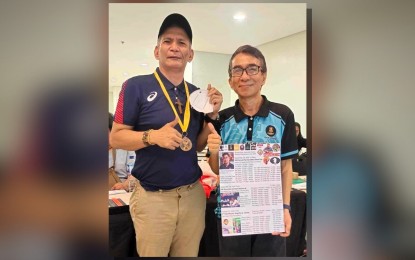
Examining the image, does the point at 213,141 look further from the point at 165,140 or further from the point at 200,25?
the point at 200,25

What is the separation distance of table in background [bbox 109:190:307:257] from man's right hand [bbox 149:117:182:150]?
243 mm

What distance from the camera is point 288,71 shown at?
1.21m

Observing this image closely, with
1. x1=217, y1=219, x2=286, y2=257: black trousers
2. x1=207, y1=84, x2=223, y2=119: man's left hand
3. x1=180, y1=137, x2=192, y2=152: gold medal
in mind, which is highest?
x1=207, y1=84, x2=223, y2=119: man's left hand

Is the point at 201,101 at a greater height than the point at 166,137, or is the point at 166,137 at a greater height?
the point at 201,101

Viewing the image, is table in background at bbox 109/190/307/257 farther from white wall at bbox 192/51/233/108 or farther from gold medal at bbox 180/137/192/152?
white wall at bbox 192/51/233/108

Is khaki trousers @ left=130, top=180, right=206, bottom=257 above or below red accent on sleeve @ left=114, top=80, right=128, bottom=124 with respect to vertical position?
below

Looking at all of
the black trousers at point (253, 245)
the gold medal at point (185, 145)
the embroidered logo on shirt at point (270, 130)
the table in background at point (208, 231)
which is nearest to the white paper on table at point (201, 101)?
the gold medal at point (185, 145)

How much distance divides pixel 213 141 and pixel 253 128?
0.16m

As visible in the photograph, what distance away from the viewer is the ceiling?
1.21m

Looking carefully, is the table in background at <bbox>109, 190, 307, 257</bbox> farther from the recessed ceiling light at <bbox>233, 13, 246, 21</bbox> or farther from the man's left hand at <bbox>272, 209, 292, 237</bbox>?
the recessed ceiling light at <bbox>233, 13, 246, 21</bbox>

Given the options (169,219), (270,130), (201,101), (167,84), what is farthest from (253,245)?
(167,84)

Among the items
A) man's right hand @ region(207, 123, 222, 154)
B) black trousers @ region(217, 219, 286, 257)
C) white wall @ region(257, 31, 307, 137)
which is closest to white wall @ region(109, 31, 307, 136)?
white wall @ region(257, 31, 307, 137)
